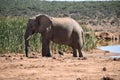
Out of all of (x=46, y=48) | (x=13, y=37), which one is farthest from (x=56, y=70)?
(x=13, y=37)

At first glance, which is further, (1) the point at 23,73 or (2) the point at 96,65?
(2) the point at 96,65

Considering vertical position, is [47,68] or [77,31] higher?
[77,31]

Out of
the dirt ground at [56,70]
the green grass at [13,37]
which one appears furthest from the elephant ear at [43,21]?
the dirt ground at [56,70]

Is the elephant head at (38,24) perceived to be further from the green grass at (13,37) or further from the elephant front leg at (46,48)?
the green grass at (13,37)

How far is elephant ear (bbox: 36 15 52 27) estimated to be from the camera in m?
17.0

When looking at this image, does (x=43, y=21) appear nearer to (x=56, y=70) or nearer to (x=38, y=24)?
(x=38, y=24)

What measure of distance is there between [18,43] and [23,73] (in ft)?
27.8

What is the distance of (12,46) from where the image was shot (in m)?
19.4

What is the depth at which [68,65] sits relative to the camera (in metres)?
13.2

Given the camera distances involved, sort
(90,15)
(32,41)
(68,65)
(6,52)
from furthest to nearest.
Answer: (90,15) < (32,41) < (6,52) < (68,65)

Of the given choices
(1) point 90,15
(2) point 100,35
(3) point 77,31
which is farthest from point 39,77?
(1) point 90,15

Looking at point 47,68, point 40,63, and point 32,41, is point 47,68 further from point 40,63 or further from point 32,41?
point 32,41

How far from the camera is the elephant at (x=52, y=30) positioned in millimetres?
16969

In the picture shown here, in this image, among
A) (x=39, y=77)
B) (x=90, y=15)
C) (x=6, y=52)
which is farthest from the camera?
(x=90, y=15)
